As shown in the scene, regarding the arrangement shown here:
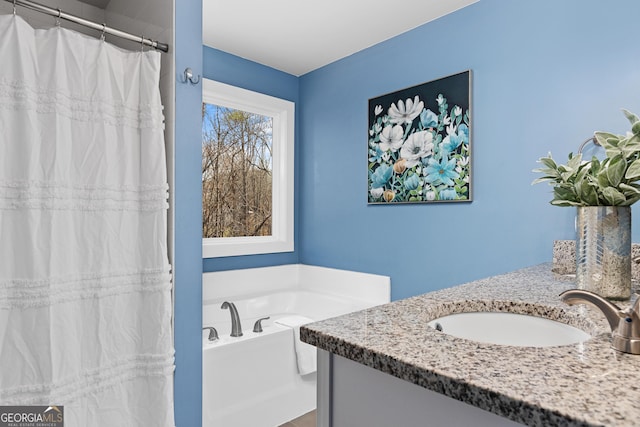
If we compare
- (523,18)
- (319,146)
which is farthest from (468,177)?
(319,146)

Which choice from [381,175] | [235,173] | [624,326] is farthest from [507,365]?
[235,173]

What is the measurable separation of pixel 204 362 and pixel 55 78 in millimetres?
1466

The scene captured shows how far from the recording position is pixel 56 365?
54.0 inches

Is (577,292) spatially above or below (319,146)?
below

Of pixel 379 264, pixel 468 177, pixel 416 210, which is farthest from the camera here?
pixel 379 264

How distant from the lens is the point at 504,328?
39.6 inches

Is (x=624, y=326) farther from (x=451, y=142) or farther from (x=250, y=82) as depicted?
(x=250, y=82)

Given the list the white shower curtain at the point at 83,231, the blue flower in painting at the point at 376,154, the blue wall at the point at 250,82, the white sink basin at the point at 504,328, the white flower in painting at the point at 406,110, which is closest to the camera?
the white sink basin at the point at 504,328

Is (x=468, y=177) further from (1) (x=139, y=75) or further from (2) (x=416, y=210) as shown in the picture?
(1) (x=139, y=75)

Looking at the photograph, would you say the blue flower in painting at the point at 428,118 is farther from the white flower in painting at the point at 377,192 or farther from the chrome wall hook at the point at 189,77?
the chrome wall hook at the point at 189,77

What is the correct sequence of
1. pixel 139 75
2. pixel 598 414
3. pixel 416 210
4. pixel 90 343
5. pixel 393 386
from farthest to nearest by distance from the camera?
pixel 416 210 → pixel 139 75 → pixel 90 343 → pixel 393 386 → pixel 598 414

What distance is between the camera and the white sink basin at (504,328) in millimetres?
938

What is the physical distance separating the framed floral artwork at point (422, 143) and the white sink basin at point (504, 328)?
1313mm

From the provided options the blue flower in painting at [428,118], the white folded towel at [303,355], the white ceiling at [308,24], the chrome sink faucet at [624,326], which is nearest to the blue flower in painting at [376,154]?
the blue flower in painting at [428,118]
